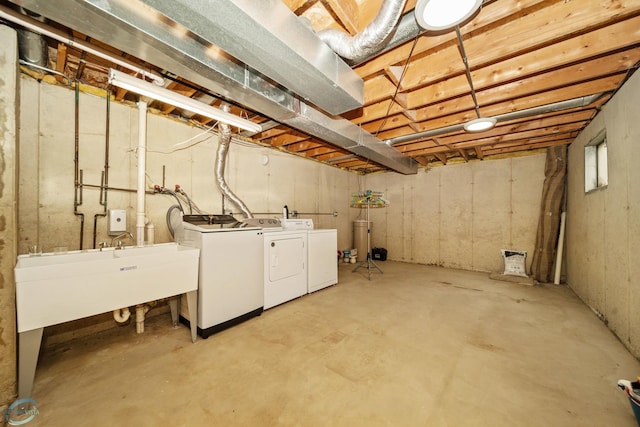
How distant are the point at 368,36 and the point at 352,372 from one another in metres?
2.43

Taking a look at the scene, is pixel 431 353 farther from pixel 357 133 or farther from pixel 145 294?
pixel 357 133

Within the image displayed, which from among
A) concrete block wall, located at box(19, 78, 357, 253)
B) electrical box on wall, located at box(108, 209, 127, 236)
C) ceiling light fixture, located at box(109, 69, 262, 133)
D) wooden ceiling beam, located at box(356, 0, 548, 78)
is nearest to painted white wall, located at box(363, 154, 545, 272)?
concrete block wall, located at box(19, 78, 357, 253)

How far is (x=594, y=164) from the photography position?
322 cm

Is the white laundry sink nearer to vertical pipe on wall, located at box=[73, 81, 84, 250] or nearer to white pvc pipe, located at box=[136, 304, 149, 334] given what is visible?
white pvc pipe, located at box=[136, 304, 149, 334]

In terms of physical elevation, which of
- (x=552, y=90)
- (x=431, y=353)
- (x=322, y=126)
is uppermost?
(x=552, y=90)

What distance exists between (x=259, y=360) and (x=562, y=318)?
3.49 m

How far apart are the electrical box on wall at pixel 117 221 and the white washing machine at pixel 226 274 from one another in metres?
0.60

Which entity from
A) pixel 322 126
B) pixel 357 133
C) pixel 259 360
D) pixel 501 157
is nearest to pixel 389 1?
pixel 322 126

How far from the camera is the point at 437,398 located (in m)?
1.54

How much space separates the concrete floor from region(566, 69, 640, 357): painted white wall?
10.9 inches

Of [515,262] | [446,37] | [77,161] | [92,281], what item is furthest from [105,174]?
[515,262]

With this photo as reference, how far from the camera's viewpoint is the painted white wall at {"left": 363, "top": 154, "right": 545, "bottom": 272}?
4.64 meters

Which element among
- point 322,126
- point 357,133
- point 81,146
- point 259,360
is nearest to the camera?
point 259,360

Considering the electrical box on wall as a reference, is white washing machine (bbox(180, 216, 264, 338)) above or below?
below
